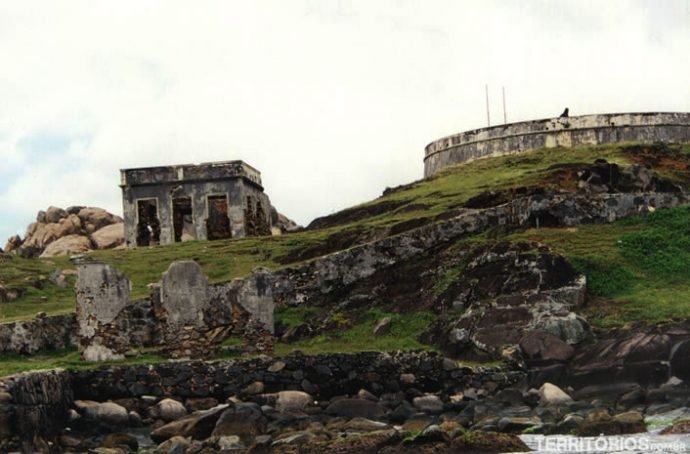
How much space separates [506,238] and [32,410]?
1405 cm

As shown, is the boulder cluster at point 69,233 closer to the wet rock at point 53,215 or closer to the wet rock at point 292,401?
the wet rock at point 53,215

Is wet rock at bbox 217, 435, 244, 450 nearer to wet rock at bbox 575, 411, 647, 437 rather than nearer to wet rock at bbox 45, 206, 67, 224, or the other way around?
wet rock at bbox 575, 411, 647, 437

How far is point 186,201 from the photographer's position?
183 feet

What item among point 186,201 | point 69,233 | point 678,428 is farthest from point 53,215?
A: point 678,428

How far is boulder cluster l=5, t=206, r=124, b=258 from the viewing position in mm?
59656

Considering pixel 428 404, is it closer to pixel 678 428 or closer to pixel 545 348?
pixel 545 348

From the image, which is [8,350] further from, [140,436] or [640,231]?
[640,231]

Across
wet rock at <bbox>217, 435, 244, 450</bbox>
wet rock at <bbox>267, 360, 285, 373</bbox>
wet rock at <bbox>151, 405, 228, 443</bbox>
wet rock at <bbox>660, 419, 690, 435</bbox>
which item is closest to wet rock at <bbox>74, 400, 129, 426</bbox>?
wet rock at <bbox>151, 405, 228, 443</bbox>

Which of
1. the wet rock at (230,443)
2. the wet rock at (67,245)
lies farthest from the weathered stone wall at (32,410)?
the wet rock at (67,245)

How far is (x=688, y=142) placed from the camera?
50250 millimetres

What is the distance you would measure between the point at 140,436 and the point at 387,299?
9774 mm

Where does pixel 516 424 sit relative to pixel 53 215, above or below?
below

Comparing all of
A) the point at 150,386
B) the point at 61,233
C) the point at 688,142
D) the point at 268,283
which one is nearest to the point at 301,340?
the point at 268,283

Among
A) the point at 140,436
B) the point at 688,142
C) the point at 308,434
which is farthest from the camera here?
the point at 688,142
